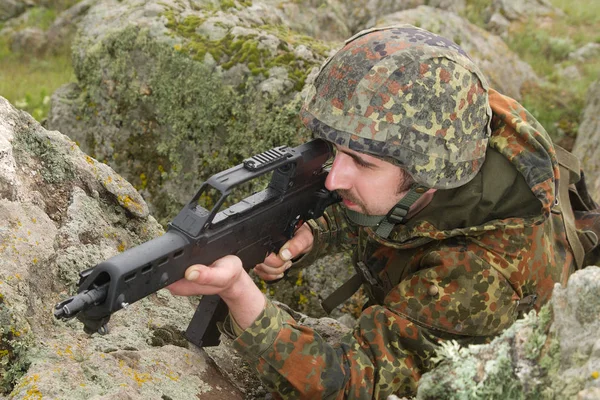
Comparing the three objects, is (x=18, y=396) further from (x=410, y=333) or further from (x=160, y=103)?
(x=160, y=103)

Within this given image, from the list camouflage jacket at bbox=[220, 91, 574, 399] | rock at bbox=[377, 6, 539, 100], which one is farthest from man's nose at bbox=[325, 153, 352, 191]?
rock at bbox=[377, 6, 539, 100]

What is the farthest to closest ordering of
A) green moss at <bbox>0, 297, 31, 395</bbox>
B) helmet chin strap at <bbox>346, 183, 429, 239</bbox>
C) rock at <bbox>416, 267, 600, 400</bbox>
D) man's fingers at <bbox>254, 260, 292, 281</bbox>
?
man's fingers at <bbox>254, 260, 292, 281</bbox>
helmet chin strap at <bbox>346, 183, 429, 239</bbox>
green moss at <bbox>0, 297, 31, 395</bbox>
rock at <bbox>416, 267, 600, 400</bbox>

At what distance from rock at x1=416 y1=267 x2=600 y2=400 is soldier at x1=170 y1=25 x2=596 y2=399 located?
1.26 meters

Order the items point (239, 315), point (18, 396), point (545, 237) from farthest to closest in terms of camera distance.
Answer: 1. point (545, 237)
2. point (239, 315)
3. point (18, 396)

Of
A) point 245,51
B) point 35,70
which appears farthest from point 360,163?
point 35,70

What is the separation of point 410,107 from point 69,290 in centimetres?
223

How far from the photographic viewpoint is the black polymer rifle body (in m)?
2.81

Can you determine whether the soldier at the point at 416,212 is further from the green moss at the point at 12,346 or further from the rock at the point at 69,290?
the green moss at the point at 12,346

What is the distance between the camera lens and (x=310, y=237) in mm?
4781

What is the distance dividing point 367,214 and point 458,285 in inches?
29.0

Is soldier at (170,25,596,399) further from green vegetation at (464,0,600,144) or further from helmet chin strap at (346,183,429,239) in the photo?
green vegetation at (464,0,600,144)

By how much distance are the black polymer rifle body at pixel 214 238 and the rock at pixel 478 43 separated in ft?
24.2

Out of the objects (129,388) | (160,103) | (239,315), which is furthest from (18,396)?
(160,103)

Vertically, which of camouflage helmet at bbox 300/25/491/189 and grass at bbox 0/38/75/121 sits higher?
camouflage helmet at bbox 300/25/491/189
